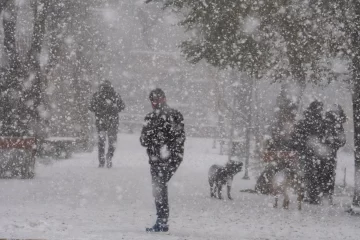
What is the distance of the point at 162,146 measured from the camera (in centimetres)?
787

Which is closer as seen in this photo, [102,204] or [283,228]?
[283,228]

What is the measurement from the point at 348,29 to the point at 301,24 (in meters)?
1.09

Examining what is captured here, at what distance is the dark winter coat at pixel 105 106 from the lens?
15727 mm

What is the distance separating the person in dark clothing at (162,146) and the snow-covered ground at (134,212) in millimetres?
484

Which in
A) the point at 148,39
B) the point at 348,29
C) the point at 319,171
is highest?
the point at 148,39

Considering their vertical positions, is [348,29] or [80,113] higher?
[348,29]

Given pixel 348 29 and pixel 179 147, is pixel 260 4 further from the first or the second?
pixel 179 147

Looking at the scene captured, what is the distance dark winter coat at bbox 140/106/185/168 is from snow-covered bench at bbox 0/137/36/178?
19.9 feet

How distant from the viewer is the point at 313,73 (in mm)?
13008

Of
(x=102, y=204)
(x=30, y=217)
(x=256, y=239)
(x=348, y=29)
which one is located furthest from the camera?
(x=348, y=29)

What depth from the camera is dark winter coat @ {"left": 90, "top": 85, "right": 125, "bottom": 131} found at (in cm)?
1573

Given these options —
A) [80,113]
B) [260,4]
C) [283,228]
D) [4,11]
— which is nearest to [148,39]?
[80,113]

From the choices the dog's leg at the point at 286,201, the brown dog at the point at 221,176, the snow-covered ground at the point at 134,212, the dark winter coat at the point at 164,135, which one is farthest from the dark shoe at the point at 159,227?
the brown dog at the point at 221,176

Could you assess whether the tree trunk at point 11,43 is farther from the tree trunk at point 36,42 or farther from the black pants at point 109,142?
the black pants at point 109,142
